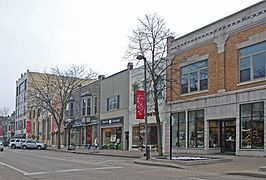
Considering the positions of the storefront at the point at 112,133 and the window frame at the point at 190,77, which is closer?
the window frame at the point at 190,77

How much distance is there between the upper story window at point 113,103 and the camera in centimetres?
4917

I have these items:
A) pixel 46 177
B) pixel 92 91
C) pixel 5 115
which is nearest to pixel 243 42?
pixel 46 177

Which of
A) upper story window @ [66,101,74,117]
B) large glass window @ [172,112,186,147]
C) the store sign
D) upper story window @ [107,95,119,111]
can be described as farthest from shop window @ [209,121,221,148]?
upper story window @ [66,101,74,117]

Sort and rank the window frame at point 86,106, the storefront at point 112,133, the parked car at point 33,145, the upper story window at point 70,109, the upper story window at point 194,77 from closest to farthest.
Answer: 1. the upper story window at point 194,77
2. the storefront at point 112,133
3. the window frame at point 86,106
4. the parked car at point 33,145
5. the upper story window at point 70,109

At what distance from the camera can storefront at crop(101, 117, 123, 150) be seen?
48141 millimetres

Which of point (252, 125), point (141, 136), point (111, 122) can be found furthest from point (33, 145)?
point (252, 125)

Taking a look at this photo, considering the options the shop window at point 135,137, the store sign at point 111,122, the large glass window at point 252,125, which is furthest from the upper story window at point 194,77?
the store sign at point 111,122

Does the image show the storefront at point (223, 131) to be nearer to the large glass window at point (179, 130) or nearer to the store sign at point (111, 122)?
the large glass window at point (179, 130)

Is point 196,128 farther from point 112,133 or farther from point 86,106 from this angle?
point 86,106

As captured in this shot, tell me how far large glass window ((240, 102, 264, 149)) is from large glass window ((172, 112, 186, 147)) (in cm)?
745

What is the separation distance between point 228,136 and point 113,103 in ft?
67.8

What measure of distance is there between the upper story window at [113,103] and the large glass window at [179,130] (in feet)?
42.4

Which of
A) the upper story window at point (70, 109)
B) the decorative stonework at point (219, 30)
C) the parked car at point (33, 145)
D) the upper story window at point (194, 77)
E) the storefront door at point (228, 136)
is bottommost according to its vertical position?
the parked car at point (33, 145)

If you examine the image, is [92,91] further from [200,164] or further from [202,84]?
[200,164]
